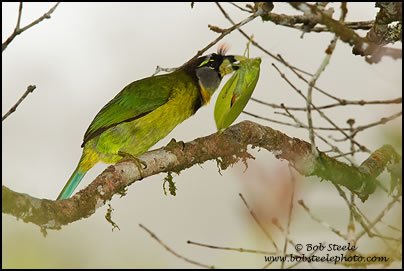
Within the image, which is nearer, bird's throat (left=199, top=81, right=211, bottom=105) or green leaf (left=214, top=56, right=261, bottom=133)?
green leaf (left=214, top=56, right=261, bottom=133)

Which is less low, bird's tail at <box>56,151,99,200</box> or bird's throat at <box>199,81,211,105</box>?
bird's throat at <box>199,81,211,105</box>

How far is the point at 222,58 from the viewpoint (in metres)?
3.24

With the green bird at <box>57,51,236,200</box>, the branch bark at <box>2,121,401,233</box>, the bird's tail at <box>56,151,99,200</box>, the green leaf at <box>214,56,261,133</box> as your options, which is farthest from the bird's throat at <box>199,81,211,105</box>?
the green leaf at <box>214,56,261,133</box>

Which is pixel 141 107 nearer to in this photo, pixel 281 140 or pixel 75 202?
pixel 281 140

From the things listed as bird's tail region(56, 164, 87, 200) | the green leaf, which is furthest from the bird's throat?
the green leaf

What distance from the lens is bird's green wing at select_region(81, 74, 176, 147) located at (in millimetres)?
3162

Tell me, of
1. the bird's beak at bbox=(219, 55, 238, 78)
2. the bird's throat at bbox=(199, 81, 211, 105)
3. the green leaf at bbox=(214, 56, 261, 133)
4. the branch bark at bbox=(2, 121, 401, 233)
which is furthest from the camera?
the bird's throat at bbox=(199, 81, 211, 105)

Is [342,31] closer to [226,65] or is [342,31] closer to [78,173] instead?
[226,65]

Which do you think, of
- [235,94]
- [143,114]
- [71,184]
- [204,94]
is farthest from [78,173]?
[235,94]

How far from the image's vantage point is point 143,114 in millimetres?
3137

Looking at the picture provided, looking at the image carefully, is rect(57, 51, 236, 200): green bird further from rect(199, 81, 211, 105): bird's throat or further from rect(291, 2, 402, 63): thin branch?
rect(291, 2, 402, 63): thin branch

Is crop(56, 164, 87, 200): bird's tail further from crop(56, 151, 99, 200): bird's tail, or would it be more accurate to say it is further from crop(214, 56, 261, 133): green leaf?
crop(214, 56, 261, 133): green leaf

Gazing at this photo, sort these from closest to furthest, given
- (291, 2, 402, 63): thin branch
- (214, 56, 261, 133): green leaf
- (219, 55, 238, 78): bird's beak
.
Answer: (291, 2, 402, 63): thin branch
(214, 56, 261, 133): green leaf
(219, 55, 238, 78): bird's beak

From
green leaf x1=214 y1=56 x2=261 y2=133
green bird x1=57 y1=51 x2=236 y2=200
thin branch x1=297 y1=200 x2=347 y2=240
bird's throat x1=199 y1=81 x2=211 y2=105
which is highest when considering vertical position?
bird's throat x1=199 y1=81 x2=211 y2=105
